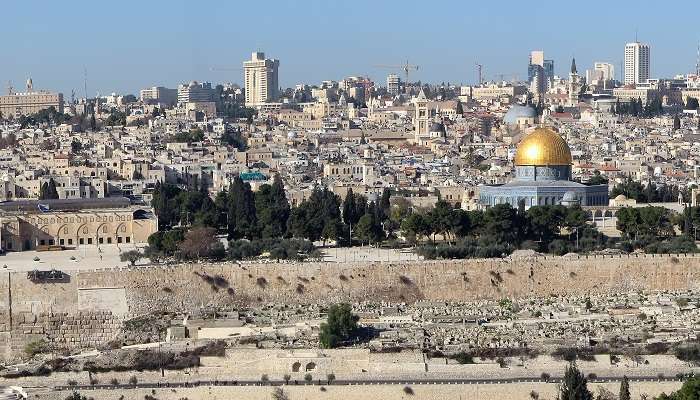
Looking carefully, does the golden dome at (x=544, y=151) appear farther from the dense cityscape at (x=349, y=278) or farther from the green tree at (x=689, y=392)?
the green tree at (x=689, y=392)

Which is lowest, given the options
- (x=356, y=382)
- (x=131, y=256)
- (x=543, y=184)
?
(x=356, y=382)

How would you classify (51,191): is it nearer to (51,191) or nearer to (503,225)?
(51,191)

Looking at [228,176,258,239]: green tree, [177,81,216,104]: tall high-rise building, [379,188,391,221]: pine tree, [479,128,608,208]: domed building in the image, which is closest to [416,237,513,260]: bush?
[228,176,258,239]: green tree

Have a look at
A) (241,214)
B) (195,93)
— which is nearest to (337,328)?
(241,214)

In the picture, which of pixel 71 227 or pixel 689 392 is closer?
pixel 689 392

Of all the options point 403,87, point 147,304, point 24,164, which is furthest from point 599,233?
point 403,87

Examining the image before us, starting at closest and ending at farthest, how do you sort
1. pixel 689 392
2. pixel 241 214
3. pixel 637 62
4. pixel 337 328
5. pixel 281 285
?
pixel 689 392 < pixel 337 328 < pixel 281 285 < pixel 241 214 < pixel 637 62

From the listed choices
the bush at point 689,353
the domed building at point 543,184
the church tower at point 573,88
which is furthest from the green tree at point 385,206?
the church tower at point 573,88
